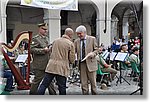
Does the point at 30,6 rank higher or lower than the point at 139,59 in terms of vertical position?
higher

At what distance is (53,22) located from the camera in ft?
13.0

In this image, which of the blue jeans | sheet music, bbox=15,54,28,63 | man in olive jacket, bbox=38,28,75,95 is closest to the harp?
sheet music, bbox=15,54,28,63

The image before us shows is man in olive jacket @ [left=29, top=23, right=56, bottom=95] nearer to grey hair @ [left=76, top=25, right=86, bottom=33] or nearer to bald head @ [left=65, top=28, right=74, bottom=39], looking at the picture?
bald head @ [left=65, top=28, right=74, bottom=39]

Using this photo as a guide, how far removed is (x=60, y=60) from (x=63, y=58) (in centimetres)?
4

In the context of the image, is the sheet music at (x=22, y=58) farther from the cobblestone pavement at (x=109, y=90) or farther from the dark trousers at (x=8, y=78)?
the cobblestone pavement at (x=109, y=90)

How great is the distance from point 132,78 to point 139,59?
0.61 meters

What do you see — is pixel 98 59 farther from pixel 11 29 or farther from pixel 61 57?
pixel 11 29

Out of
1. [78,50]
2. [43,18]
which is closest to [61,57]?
[78,50]

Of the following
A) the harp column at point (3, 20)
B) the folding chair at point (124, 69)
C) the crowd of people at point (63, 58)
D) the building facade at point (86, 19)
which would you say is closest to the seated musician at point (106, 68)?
the crowd of people at point (63, 58)

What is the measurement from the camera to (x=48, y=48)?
13.2ft

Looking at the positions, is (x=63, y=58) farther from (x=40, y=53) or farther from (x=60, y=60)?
(x=40, y=53)

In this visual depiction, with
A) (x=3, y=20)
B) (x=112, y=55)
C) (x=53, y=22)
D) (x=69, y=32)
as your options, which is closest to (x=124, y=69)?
(x=112, y=55)

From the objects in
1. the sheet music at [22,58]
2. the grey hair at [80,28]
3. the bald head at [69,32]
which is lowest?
the sheet music at [22,58]

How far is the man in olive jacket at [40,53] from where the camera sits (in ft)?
12.9
